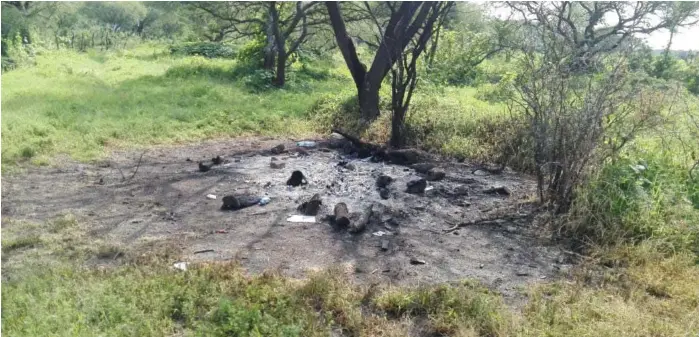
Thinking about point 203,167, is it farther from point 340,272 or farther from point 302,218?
point 340,272

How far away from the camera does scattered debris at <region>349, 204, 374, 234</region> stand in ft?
13.4

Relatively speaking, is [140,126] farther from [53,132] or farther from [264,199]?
[264,199]

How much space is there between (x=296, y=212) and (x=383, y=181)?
4.04 feet

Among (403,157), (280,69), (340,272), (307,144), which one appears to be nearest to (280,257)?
(340,272)

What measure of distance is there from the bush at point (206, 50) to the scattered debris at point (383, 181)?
1277cm

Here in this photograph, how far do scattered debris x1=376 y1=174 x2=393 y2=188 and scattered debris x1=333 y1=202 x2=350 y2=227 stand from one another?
3.09ft

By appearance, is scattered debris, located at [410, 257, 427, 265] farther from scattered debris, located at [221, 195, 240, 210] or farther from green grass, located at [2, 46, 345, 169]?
green grass, located at [2, 46, 345, 169]

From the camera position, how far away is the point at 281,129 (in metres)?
8.28

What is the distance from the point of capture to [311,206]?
4.45 m

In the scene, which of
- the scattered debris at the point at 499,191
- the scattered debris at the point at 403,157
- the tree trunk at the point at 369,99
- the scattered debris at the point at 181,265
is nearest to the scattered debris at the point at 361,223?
the scattered debris at the point at 181,265

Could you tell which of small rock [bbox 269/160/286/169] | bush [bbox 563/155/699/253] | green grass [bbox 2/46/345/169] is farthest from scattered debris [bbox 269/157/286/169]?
bush [bbox 563/155/699/253]

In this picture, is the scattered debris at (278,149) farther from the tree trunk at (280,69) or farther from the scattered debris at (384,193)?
the tree trunk at (280,69)

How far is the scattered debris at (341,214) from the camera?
416cm

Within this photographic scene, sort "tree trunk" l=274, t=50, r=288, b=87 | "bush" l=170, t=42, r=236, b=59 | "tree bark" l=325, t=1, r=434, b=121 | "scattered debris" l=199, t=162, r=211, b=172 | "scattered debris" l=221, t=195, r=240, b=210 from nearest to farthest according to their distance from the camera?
"scattered debris" l=221, t=195, r=240, b=210
"scattered debris" l=199, t=162, r=211, b=172
"tree bark" l=325, t=1, r=434, b=121
"tree trunk" l=274, t=50, r=288, b=87
"bush" l=170, t=42, r=236, b=59
